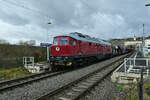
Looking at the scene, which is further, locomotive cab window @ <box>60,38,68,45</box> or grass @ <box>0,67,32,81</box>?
locomotive cab window @ <box>60,38,68,45</box>

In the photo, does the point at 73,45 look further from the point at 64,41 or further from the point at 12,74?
the point at 12,74

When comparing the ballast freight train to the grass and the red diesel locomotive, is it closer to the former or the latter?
the red diesel locomotive

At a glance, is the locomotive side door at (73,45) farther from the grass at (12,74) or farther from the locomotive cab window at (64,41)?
the grass at (12,74)

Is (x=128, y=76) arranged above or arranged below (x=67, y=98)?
above

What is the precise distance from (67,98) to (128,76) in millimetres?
4243

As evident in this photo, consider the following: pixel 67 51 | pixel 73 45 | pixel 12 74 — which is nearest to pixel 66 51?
pixel 67 51

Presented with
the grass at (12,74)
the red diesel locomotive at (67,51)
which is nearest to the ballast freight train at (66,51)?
the red diesel locomotive at (67,51)

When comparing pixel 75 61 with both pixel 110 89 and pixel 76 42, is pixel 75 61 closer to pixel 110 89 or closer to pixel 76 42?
pixel 76 42

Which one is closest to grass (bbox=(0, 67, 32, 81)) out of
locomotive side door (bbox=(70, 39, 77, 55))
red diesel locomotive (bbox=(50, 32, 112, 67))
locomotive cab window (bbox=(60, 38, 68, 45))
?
red diesel locomotive (bbox=(50, 32, 112, 67))

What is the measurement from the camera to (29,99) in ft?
19.2

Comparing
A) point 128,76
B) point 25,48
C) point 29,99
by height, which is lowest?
point 29,99

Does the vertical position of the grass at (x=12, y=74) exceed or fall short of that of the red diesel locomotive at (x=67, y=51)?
it falls short

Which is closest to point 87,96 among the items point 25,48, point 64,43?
point 64,43

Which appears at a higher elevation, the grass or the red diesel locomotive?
the red diesel locomotive
